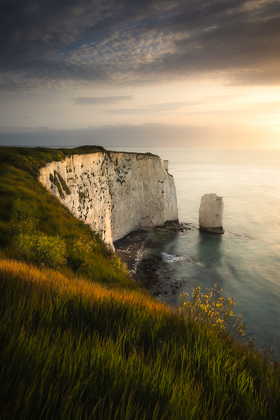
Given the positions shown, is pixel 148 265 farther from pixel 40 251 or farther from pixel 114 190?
pixel 40 251

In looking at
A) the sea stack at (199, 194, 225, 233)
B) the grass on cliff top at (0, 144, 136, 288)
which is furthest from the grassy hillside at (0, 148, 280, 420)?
the sea stack at (199, 194, 225, 233)

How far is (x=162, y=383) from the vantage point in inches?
70.4

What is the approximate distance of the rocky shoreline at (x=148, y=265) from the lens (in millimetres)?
23719

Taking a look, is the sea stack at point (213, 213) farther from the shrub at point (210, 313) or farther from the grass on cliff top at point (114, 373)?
the grass on cliff top at point (114, 373)

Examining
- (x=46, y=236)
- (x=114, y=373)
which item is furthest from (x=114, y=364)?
(x=46, y=236)

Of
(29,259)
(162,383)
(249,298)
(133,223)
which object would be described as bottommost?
(249,298)

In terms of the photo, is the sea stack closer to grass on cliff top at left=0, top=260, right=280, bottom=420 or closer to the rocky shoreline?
the rocky shoreline

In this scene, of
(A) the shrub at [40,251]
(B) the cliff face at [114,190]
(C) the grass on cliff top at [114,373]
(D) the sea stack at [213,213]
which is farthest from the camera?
(D) the sea stack at [213,213]

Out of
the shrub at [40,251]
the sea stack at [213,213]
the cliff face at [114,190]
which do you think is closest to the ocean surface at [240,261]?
the sea stack at [213,213]

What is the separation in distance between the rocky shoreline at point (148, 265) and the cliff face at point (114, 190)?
2.12 metres

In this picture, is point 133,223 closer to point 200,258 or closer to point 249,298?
point 200,258

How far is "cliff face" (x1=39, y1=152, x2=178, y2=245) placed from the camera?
24688mm

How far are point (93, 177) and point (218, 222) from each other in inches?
966

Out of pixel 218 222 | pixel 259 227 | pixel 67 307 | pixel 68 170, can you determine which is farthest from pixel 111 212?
pixel 67 307
